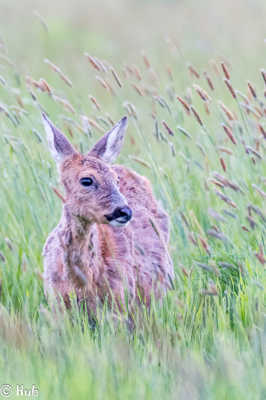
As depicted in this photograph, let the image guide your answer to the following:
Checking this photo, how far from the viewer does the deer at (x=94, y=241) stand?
4930mm

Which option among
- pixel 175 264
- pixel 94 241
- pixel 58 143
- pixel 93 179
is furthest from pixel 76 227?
pixel 175 264

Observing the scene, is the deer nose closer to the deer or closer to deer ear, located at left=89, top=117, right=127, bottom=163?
the deer

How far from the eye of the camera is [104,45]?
12852 millimetres

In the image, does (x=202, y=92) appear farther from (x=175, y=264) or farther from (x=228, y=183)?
(x=175, y=264)

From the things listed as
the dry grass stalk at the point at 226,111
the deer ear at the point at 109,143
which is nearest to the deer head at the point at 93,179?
the deer ear at the point at 109,143

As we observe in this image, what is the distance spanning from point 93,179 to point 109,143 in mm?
381

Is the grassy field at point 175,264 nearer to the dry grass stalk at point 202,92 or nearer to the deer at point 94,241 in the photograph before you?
the dry grass stalk at point 202,92

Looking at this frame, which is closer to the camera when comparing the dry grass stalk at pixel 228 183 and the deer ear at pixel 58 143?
the dry grass stalk at pixel 228 183

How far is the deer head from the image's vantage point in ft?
16.0

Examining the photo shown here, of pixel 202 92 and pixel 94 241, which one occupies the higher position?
pixel 202 92

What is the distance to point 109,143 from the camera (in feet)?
17.5

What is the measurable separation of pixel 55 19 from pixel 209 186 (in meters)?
9.13

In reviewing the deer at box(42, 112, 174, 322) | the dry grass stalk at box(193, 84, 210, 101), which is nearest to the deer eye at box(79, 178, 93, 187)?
the deer at box(42, 112, 174, 322)

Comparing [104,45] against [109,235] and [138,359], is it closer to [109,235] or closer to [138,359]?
[109,235]
